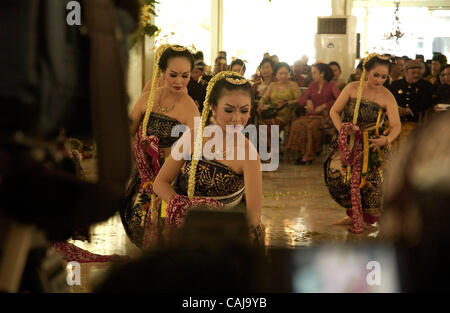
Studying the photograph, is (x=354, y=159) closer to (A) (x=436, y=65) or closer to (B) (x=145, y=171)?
(B) (x=145, y=171)

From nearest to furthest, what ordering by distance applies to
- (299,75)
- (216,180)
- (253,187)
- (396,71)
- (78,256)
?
(253,187)
(216,180)
(78,256)
(396,71)
(299,75)

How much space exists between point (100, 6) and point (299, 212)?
5.49m

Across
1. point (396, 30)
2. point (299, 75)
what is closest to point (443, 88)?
point (299, 75)

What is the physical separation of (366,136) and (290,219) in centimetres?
100

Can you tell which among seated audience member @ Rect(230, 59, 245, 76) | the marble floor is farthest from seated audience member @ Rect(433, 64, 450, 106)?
seated audience member @ Rect(230, 59, 245, 76)

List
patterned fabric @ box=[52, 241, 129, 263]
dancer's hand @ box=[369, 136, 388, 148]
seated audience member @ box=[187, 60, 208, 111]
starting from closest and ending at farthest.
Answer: patterned fabric @ box=[52, 241, 129, 263] → dancer's hand @ box=[369, 136, 388, 148] → seated audience member @ box=[187, 60, 208, 111]

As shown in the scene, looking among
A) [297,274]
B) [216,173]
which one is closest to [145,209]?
[216,173]

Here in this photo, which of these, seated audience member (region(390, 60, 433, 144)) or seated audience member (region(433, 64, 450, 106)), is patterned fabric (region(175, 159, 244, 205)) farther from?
seated audience member (region(433, 64, 450, 106))

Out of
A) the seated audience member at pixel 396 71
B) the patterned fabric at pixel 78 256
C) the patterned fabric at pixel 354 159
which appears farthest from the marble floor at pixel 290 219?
the seated audience member at pixel 396 71

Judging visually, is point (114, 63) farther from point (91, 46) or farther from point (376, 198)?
point (376, 198)

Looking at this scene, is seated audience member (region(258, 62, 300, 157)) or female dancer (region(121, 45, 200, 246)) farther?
seated audience member (region(258, 62, 300, 157))

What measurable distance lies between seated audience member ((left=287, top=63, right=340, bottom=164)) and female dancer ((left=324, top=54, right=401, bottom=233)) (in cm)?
397

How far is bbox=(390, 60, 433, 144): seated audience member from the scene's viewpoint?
8.56 metres

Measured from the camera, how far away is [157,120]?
4.12 meters
